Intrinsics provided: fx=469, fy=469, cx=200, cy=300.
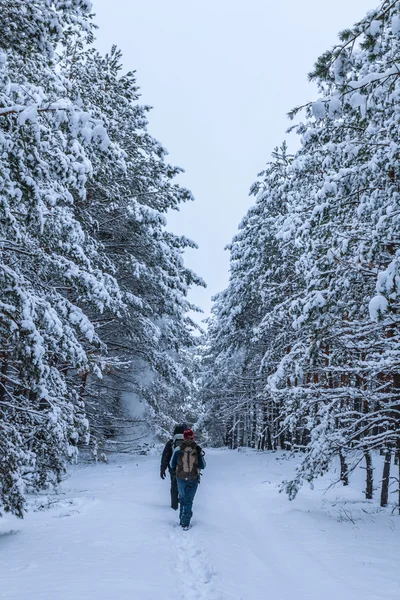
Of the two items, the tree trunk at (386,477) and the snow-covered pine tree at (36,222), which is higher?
the snow-covered pine tree at (36,222)

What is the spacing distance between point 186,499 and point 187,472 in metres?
0.48

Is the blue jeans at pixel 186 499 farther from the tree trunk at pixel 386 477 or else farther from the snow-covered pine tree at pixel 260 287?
the snow-covered pine tree at pixel 260 287

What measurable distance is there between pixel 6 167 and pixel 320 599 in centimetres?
619

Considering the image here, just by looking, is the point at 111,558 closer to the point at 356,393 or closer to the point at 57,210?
the point at 356,393

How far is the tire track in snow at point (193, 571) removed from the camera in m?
4.91

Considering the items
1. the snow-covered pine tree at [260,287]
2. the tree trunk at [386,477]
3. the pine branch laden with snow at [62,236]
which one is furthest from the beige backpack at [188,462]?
the snow-covered pine tree at [260,287]

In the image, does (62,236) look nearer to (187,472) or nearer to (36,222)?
(36,222)

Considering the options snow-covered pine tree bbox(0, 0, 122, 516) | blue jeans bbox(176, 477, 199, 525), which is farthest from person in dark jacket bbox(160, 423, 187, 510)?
snow-covered pine tree bbox(0, 0, 122, 516)

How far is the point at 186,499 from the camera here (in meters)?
8.41

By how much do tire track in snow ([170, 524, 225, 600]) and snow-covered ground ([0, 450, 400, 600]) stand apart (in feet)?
0.04

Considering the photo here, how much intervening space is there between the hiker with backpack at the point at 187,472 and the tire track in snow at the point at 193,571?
72cm

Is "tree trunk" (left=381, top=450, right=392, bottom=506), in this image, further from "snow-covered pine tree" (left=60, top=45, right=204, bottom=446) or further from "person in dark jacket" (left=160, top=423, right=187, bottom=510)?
"snow-covered pine tree" (left=60, top=45, right=204, bottom=446)

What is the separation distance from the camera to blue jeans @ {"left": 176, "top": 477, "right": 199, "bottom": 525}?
326 inches

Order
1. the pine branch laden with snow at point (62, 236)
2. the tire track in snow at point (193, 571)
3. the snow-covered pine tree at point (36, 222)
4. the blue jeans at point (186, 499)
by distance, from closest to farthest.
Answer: the tire track in snow at point (193, 571) < the snow-covered pine tree at point (36, 222) < the pine branch laden with snow at point (62, 236) < the blue jeans at point (186, 499)
